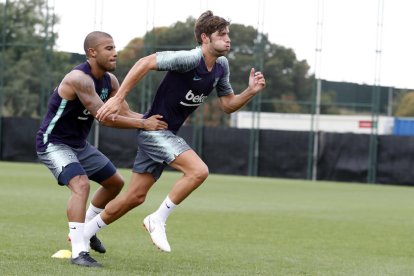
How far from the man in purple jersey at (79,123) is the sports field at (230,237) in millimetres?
481

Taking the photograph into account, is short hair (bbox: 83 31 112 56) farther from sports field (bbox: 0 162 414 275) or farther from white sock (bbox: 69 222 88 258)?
sports field (bbox: 0 162 414 275)

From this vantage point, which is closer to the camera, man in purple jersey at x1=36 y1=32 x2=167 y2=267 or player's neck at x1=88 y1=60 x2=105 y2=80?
man in purple jersey at x1=36 y1=32 x2=167 y2=267

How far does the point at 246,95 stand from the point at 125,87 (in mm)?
1481

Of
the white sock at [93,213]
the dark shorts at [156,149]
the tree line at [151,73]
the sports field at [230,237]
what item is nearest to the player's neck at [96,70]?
the dark shorts at [156,149]

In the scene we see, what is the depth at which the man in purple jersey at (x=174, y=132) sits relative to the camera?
9055 millimetres

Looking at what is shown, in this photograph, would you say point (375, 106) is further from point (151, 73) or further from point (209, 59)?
point (209, 59)

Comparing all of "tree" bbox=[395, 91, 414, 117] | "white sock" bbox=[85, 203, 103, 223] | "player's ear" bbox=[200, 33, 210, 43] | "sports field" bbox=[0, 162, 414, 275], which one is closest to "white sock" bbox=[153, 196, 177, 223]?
"sports field" bbox=[0, 162, 414, 275]

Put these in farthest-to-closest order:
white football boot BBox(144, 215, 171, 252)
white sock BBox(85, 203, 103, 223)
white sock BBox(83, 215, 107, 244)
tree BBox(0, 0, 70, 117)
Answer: tree BBox(0, 0, 70, 117)
white sock BBox(85, 203, 103, 223)
white sock BBox(83, 215, 107, 244)
white football boot BBox(144, 215, 171, 252)

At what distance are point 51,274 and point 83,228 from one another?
3.40 ft

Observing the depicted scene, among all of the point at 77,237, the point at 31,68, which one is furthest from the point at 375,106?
the point at 77,237

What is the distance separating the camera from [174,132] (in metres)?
9.40

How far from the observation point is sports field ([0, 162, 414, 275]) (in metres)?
9.08

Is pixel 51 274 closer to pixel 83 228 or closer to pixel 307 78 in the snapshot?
pixel 83 228

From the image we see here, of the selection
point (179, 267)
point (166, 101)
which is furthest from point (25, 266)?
point (166, 101)
